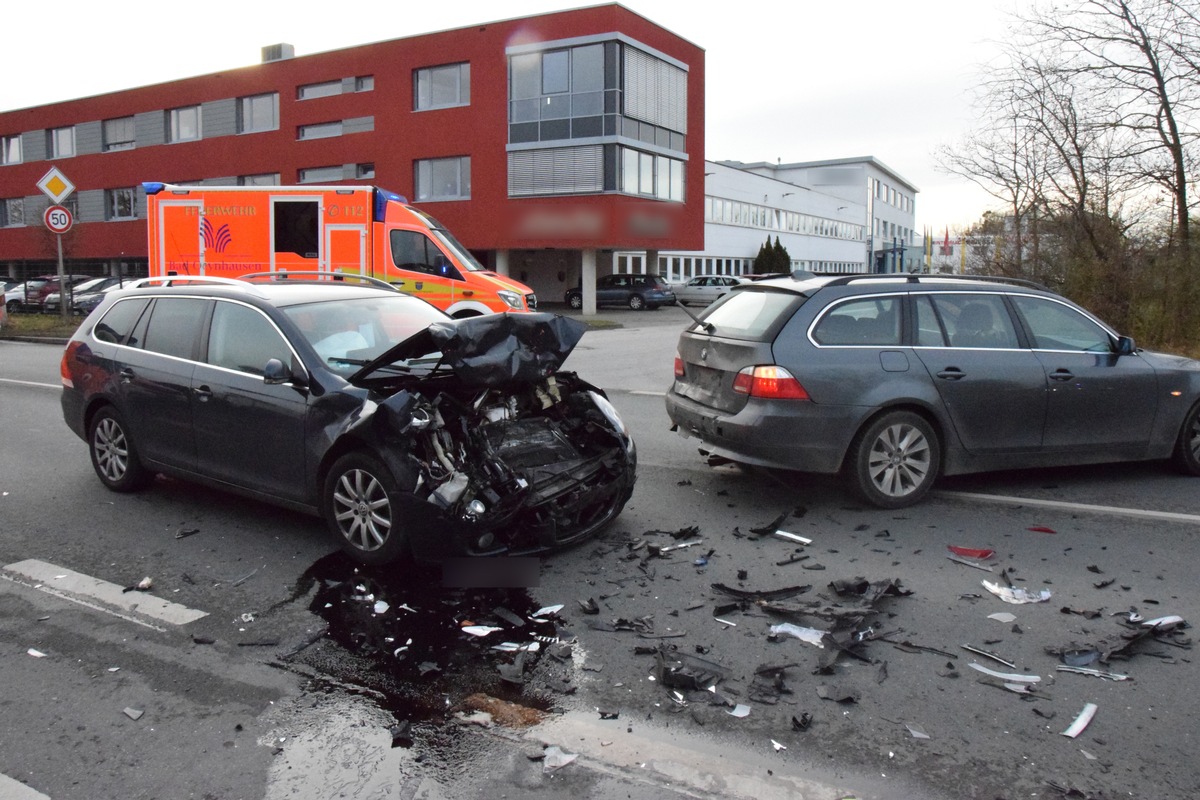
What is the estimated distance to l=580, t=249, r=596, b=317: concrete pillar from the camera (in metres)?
35.6

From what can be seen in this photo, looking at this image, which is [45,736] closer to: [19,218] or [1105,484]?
[1105,484]

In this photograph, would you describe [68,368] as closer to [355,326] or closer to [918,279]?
[355,326]

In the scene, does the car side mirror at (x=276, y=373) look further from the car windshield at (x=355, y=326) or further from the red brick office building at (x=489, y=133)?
the red brick office building at (x=489, y=133)

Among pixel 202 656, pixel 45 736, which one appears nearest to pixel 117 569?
pixel 202 656

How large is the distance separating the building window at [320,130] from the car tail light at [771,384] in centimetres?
3652

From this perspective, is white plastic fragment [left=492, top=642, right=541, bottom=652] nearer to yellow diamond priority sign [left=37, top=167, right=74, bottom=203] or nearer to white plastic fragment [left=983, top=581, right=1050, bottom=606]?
white plastic fragment [left=983, top=581, right=1050, bottom=606]

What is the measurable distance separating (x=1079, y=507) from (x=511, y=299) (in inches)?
488

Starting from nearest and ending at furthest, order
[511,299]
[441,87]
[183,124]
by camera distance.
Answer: [511,299] → [441,87] → [183,124]

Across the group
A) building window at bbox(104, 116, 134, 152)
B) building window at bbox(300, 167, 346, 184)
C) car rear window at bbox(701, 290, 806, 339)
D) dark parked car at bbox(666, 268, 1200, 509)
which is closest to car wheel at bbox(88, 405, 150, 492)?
dark parked car at bbox(666, 268, 1200, 509)

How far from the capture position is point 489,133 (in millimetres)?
35219

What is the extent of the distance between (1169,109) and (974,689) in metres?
16.5

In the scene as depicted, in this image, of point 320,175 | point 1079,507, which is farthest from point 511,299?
point 320,175

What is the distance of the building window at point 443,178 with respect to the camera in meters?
36.3

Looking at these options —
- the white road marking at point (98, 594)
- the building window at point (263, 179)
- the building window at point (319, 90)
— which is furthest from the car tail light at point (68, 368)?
the building window at point (263, 179)
